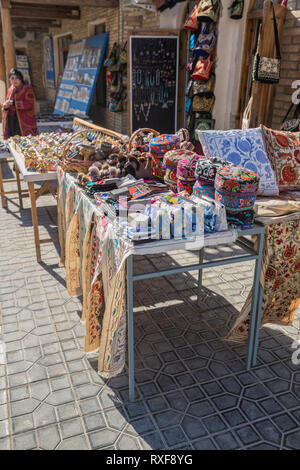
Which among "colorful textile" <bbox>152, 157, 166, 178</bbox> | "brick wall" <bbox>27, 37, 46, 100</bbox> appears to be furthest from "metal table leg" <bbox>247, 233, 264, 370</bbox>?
"brick wall" <bbox>27, 37, 46, 100</bbox>

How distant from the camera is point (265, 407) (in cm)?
230

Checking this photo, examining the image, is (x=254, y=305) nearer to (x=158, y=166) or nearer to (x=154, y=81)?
(x=158, y=166)

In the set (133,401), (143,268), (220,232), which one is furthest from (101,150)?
(133,401)

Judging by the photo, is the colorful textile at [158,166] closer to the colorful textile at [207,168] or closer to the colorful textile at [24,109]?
the colorful textile at [207,168]

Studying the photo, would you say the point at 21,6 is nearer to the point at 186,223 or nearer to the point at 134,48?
the point at 134,48

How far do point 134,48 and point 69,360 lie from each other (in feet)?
20.3

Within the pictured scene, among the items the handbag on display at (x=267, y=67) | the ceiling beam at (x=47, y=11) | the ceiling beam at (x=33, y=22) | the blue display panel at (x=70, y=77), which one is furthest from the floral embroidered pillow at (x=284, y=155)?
the ceiling beam at (x=33, y=22)

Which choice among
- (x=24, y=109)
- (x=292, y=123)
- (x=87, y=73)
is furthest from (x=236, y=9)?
(x=87, y=73)

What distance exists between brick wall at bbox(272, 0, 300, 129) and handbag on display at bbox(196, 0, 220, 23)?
126 centimetres

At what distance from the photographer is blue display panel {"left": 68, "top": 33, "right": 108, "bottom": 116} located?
9690 mm

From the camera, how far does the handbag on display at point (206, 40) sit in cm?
589

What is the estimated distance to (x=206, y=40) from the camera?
5.94m

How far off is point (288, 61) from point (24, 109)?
13.9 feet
